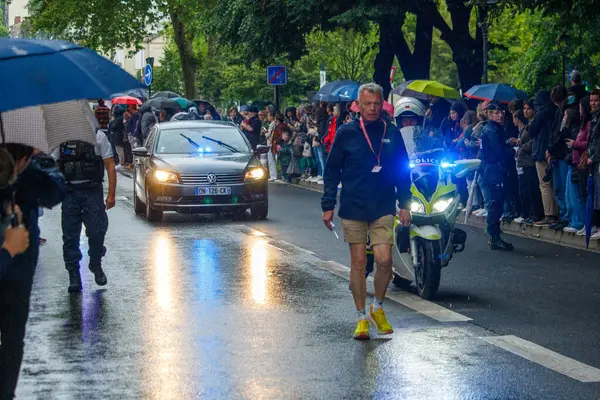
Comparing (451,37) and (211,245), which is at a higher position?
(451,37)

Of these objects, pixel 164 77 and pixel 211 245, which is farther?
pixel 164 77

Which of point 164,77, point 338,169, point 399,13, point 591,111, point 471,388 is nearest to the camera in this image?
point 471,388

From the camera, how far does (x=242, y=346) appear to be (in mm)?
8844

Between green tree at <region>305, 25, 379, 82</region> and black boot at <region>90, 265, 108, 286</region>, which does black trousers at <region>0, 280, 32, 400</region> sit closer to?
black boot at <region>90, 265, 108, 286</region>

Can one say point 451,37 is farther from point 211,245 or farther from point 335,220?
point 211,245

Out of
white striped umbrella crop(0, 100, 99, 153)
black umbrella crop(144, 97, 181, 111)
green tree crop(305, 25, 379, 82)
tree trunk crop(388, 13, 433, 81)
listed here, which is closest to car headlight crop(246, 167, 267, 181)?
white striped umbrella crop(0, 100, 99, 153)

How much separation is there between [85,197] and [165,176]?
7.70 meters

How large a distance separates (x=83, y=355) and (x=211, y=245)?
23.6 ft

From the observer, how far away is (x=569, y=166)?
16391 millimetres

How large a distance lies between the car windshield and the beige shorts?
11.2 m

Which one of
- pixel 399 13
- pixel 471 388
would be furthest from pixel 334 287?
pixel 399 13

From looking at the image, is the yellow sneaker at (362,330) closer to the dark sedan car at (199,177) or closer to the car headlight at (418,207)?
the car headlight at (418,207)

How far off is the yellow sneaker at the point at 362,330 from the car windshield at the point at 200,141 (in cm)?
1141

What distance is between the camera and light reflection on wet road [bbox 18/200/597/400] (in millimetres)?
7469
